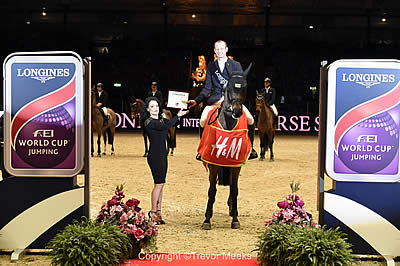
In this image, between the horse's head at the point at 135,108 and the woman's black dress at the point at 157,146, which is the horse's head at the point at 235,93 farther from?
the horse's head at the point at 135,108

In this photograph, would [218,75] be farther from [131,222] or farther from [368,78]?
[131,222]

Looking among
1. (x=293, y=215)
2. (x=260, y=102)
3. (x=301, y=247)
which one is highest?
(x=260, y=102)

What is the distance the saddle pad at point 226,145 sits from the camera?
6.94m

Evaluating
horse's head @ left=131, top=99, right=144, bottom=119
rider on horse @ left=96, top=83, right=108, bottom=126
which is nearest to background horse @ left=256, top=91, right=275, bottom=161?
horse's head @ left=131, top=99, right=144, bottom=119

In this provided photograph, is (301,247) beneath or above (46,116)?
beneath

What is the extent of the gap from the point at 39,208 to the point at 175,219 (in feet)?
7.88

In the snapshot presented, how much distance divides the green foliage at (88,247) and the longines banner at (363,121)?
83.8 inches

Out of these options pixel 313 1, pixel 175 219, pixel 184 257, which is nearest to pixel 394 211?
pixel 184 257

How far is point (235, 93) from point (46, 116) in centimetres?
235

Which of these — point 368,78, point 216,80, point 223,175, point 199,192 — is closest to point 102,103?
point 199,192

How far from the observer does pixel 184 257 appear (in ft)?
17.1

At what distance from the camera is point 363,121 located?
18.1ft

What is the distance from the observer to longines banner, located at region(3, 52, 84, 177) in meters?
5.57

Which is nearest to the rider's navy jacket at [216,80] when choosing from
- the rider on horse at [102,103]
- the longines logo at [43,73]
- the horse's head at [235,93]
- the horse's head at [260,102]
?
the horse's head at [235,93]
